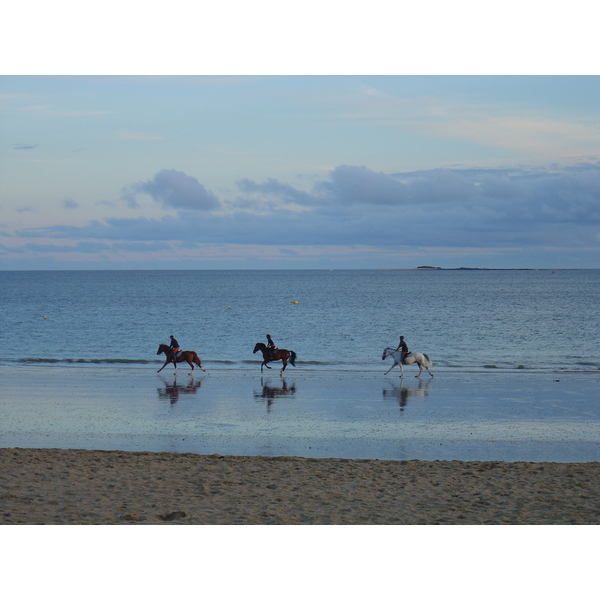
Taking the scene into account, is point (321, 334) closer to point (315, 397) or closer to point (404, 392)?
point (404, 392)

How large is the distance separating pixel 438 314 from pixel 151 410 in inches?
2427

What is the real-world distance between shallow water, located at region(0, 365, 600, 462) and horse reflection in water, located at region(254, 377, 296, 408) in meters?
0.04

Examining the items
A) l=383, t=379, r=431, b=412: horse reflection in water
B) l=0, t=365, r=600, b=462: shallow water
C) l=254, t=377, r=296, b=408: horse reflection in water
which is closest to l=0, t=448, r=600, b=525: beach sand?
l=0, t=365, r=600, b=462: shallow water

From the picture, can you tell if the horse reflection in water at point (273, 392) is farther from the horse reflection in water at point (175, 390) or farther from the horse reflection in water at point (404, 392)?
the horse reflection in water at point (404, 392)

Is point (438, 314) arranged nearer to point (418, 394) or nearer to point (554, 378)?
point (554, 378)

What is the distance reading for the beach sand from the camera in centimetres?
918

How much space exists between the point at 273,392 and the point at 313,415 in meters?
4.59

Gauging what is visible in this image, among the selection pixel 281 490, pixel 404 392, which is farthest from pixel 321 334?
pixel 281 490

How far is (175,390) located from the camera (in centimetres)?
2345

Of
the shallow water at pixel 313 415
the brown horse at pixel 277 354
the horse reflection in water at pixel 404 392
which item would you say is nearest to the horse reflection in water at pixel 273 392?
the shallow water at pixel 313 415

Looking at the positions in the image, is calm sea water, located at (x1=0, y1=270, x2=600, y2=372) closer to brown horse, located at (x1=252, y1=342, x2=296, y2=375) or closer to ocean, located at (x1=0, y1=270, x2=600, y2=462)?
ocean, located at (x1=0, y1=270, x2=600, y2=462)

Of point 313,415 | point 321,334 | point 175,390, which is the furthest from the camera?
point 321,334

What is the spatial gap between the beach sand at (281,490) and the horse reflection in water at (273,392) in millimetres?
7827

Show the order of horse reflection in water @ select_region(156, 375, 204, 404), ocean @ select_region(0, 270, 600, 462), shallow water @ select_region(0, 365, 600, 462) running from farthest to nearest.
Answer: horse reflection in water @ select_region(156, 375, 204, 404) → ocean @ select_region(0, 270, 600, 462) → shallow water @ select_region(0, 365, 600, 462)
